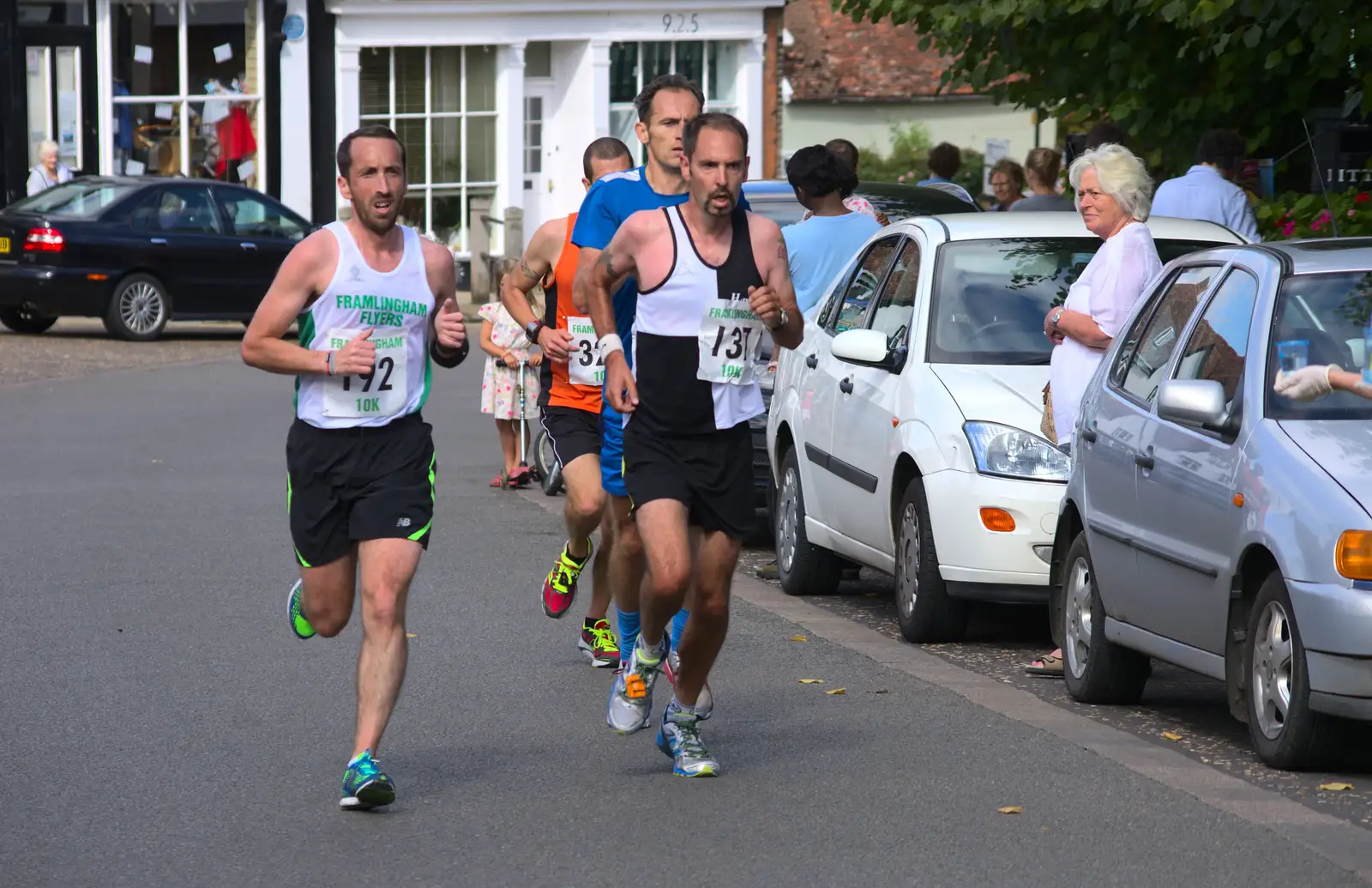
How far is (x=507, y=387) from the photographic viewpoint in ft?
48.3

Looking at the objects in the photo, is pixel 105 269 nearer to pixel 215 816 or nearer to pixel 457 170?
pixel 457 170

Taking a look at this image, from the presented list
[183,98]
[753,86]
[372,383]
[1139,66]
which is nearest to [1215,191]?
[1139,66]

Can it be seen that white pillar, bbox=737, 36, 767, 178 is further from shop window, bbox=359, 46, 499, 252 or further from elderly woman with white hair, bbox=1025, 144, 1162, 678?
elderly woman with white hair, bbox=1025, 144, 1162, 678

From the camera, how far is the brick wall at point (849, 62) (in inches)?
2216

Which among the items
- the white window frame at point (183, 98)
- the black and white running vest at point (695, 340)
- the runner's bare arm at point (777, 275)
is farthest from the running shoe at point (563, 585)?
the white window frame at point (183, 98)

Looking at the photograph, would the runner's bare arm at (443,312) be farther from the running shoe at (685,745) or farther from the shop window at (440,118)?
the shop window at (440,118)

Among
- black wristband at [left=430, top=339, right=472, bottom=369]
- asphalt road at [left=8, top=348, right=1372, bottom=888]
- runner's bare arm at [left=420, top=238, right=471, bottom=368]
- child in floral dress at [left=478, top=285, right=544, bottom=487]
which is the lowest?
asphalt road at [left=8, top=348, right=1372, bottom=888]

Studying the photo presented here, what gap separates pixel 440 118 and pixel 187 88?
13.0 ft

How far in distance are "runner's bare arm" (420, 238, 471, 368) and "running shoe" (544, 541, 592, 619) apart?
6.82ft

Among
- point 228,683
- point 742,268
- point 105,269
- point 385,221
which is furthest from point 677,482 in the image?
point 105,269

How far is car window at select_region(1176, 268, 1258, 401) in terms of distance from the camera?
7.31m

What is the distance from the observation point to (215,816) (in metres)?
6.32

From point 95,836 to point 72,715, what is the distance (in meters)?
1.67

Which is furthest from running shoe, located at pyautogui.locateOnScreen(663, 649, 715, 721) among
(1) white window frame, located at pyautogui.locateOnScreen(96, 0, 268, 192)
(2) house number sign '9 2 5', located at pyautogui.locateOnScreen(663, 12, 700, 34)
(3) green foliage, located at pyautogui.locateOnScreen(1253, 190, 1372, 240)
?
(2) house number sign '9 2 5', located at pyautogui.locateOnScreen(663, 12, 700, 34)
